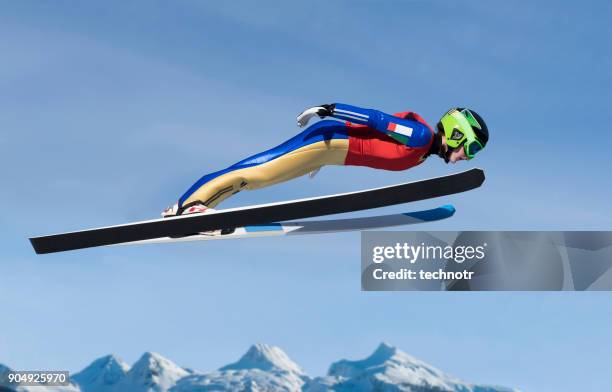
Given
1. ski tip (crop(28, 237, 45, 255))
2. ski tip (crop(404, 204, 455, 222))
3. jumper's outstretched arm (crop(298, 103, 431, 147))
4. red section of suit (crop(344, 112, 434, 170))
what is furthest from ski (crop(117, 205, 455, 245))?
jumper's outstretched arm (crop(298, 103, 431, 147))

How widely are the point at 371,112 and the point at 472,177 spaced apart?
3.92ft

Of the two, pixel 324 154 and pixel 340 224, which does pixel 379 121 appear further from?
pixel 340 224

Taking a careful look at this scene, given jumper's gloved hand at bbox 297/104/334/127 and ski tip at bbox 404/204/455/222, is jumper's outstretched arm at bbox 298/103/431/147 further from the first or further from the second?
ski tip at bbox 404/204/455/222

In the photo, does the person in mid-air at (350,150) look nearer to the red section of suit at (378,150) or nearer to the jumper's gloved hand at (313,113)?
the red section of suit at (378,150)

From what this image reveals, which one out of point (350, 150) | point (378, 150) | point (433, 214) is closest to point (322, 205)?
point (350, 150)

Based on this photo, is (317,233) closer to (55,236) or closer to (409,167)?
(409,167)

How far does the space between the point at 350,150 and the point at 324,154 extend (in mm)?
266

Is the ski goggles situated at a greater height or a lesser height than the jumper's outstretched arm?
lesser

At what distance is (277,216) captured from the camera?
7582 millimetres

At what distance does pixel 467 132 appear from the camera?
7.64 metres

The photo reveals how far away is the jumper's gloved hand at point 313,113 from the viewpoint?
726 centimetres

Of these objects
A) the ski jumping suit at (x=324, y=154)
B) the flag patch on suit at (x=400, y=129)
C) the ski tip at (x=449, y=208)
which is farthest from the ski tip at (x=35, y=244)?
the ski tip at (x=449, y=208)

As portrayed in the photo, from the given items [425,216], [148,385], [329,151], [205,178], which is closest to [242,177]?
[205,178]

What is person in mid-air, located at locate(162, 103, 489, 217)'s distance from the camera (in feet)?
25.1
